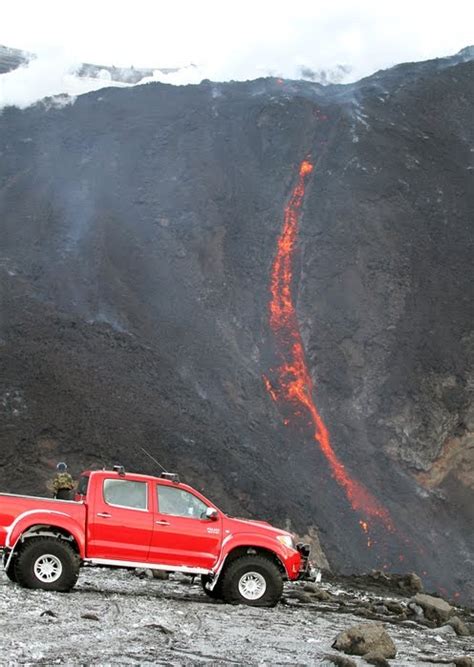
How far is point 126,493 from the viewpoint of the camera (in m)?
13.5

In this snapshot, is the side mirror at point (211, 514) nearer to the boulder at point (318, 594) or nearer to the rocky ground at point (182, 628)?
the rocky ground at point (182, 628)

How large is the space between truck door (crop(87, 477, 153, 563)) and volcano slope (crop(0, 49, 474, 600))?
14.9 m

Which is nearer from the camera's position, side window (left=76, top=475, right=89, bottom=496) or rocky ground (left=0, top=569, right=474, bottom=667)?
rocky ground (left=0, top=569, right=474, bottom=667)

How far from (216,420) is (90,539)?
22.5 metres

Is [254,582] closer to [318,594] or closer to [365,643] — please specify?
[318,594]

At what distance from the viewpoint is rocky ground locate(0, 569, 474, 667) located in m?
8.95

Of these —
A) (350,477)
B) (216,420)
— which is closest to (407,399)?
(350,477)

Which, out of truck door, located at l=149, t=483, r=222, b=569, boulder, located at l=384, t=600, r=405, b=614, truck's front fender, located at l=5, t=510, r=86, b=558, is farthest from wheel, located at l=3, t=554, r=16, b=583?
boulder, located at l=384, t=600, r=405, b=614

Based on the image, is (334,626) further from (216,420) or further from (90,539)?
(216,420)

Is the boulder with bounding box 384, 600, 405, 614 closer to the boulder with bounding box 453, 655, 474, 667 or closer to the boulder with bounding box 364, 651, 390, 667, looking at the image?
the boulder with bounding box 453, 655, 474, 667

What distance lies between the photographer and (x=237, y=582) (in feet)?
44.3

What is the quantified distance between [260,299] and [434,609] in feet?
110

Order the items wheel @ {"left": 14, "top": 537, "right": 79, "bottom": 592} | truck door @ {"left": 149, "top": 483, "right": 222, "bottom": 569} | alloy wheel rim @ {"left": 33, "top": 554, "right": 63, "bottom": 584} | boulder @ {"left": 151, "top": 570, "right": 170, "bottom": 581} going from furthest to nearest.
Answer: boulder @ {"left": 151, "top": 570, "right": 170, "bottom": 581}
truck door @ {"left": 149, "top": 483, "right": 222, "bottom": 569}
alloy wheel rim @ {"left": 33, "top": 554, "right": 63, "bottom": 584}
wheel @ {"left": 14, "top": 537, "right": 79, "bottom": 592}

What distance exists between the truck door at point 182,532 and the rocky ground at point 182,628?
0.70 meters
